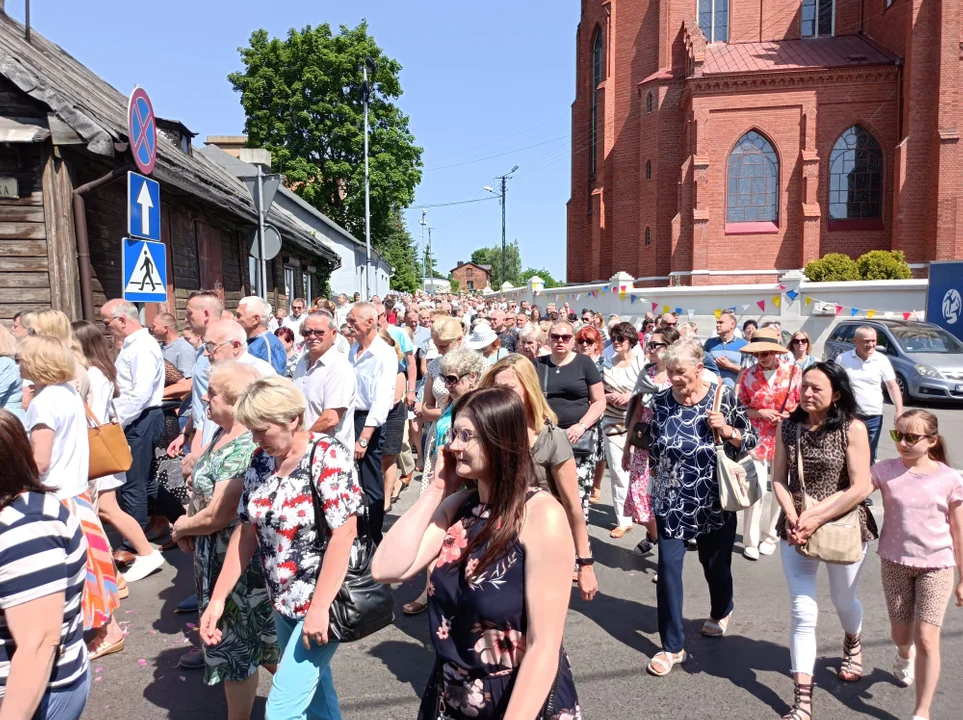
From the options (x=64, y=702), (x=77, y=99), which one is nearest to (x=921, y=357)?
(x=77, y=99)

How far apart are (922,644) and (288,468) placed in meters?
3.07

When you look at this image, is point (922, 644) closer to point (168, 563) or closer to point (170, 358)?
point (168, 563)

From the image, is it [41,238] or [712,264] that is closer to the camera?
[41,238]

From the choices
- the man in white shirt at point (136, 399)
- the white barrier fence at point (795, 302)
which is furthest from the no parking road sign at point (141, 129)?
the white barrier fence at point (795, 302)

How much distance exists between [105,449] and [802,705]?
420 cm

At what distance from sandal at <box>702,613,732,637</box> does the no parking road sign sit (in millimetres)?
6121

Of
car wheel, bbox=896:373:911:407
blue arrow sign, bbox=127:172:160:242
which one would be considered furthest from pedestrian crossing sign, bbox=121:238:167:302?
car wheel, bbox=896:373:911:407

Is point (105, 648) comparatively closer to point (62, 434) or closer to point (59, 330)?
point (62, 434)

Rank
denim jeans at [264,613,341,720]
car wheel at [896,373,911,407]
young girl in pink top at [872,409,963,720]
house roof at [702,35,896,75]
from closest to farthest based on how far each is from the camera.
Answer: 1. denim jeans at [264,613,341,720]
2. young girl in pink top at [872,409,963,720]
3. car wheel at [896,373,911,407]
4. house roof at [702,35,896,75]

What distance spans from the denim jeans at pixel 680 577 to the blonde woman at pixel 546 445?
657 mm

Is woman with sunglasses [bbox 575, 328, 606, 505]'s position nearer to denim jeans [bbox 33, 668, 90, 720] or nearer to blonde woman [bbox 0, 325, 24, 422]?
blonde woman [bbox 0, 325, 24, 422]

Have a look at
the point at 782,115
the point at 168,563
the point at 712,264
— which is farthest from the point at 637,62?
the point at 168,563

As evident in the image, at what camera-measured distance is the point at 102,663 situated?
14.2 feet

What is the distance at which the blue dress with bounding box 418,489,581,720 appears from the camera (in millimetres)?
2082
